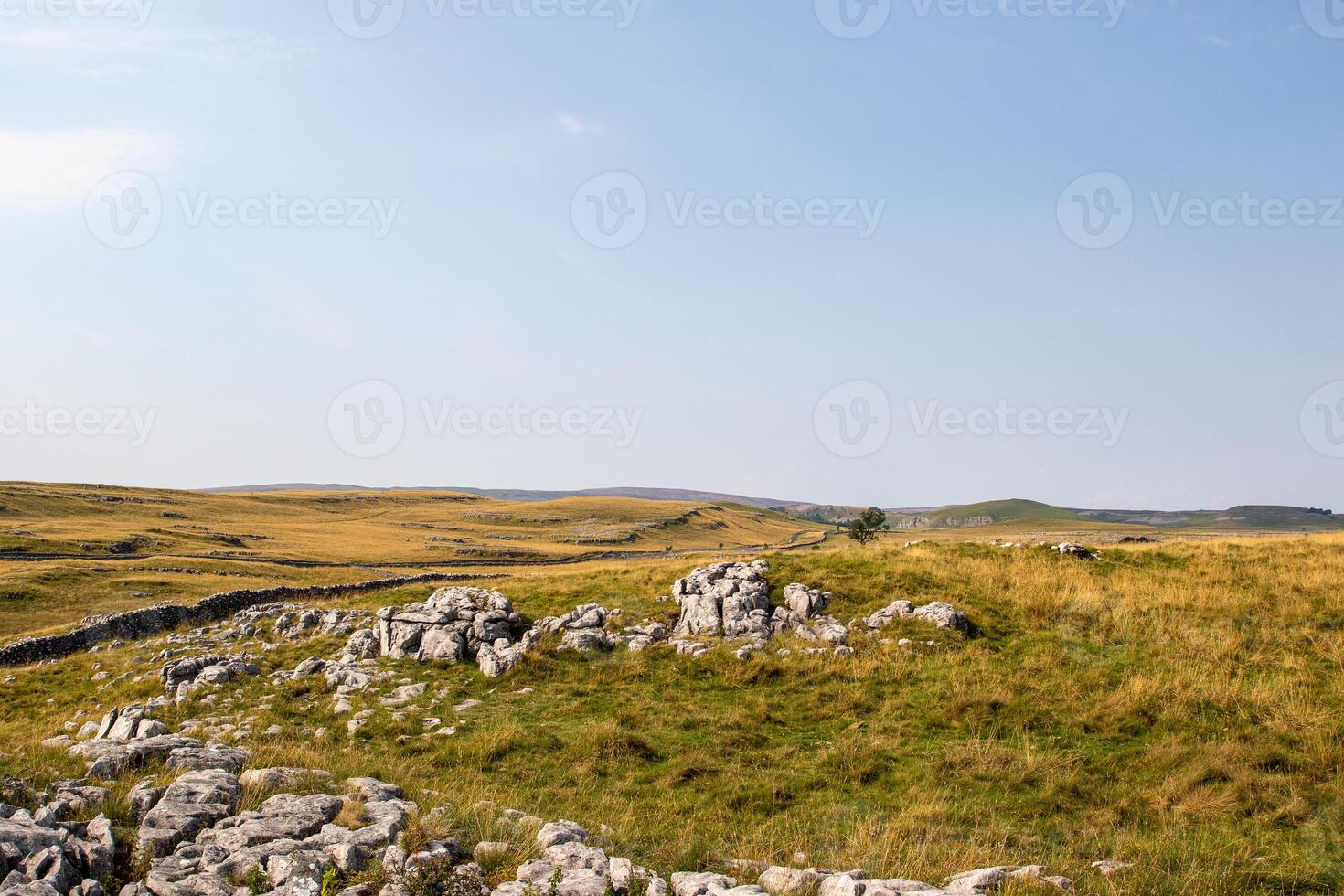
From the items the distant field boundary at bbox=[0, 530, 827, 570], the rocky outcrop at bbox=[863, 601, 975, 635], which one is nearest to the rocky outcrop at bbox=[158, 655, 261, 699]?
the rocky outcrop at bbox=[863, 601, 975, 635]

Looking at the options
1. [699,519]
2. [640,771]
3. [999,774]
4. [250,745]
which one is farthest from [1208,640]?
[699,519]

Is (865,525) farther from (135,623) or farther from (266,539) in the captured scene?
(266,539)

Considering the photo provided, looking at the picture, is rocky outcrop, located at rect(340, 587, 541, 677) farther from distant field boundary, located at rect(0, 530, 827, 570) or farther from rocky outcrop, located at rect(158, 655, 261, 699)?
distant field boundary, located at rect(0, 530, 827, 570)

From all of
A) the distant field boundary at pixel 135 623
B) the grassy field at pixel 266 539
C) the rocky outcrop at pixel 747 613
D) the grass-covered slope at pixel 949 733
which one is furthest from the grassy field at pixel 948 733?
the grassy field at pixel 266 539

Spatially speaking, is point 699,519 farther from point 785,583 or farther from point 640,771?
point 640,771

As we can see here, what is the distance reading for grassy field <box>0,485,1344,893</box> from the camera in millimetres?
8609

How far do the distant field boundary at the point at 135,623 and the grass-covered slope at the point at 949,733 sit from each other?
24.7 ft

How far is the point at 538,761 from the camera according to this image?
1278 centimetres

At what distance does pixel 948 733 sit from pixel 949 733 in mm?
17

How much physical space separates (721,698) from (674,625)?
18.9 ft

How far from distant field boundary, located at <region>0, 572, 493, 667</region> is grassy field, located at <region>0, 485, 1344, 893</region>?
7.80 metres

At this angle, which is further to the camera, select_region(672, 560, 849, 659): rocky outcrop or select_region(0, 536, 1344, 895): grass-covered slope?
select_region(672, 560, 849, 659): rocky outcrop

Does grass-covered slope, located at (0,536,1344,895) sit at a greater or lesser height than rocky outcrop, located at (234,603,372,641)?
greater

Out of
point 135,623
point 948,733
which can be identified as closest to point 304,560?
point 135,623
